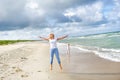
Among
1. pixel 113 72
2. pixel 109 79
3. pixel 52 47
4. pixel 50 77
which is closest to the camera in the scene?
pixel 109 79

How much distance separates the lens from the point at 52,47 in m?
15.0

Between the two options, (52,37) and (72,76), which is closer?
(72,76)

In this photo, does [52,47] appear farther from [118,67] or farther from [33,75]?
[118,67]

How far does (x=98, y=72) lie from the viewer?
14.2m

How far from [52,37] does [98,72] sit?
10.8 ft

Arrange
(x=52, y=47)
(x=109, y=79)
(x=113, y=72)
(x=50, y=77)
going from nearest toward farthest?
(x=109, y=79), (x=50, y=77), (x=113, y=72), (x=52, y=47)

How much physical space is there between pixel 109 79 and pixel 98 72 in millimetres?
2074

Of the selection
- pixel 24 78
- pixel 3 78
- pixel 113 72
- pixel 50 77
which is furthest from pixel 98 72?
pixel 3 78

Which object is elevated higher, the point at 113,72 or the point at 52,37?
the point at 52,37

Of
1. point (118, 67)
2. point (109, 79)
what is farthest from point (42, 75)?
point (118, 67)

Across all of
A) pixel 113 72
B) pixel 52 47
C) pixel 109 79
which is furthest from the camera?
pixel 52 47

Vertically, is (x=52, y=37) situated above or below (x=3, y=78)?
above

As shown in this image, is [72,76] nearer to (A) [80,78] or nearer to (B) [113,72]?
(A) [80,78]

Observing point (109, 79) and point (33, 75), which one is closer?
point (109, 79)
